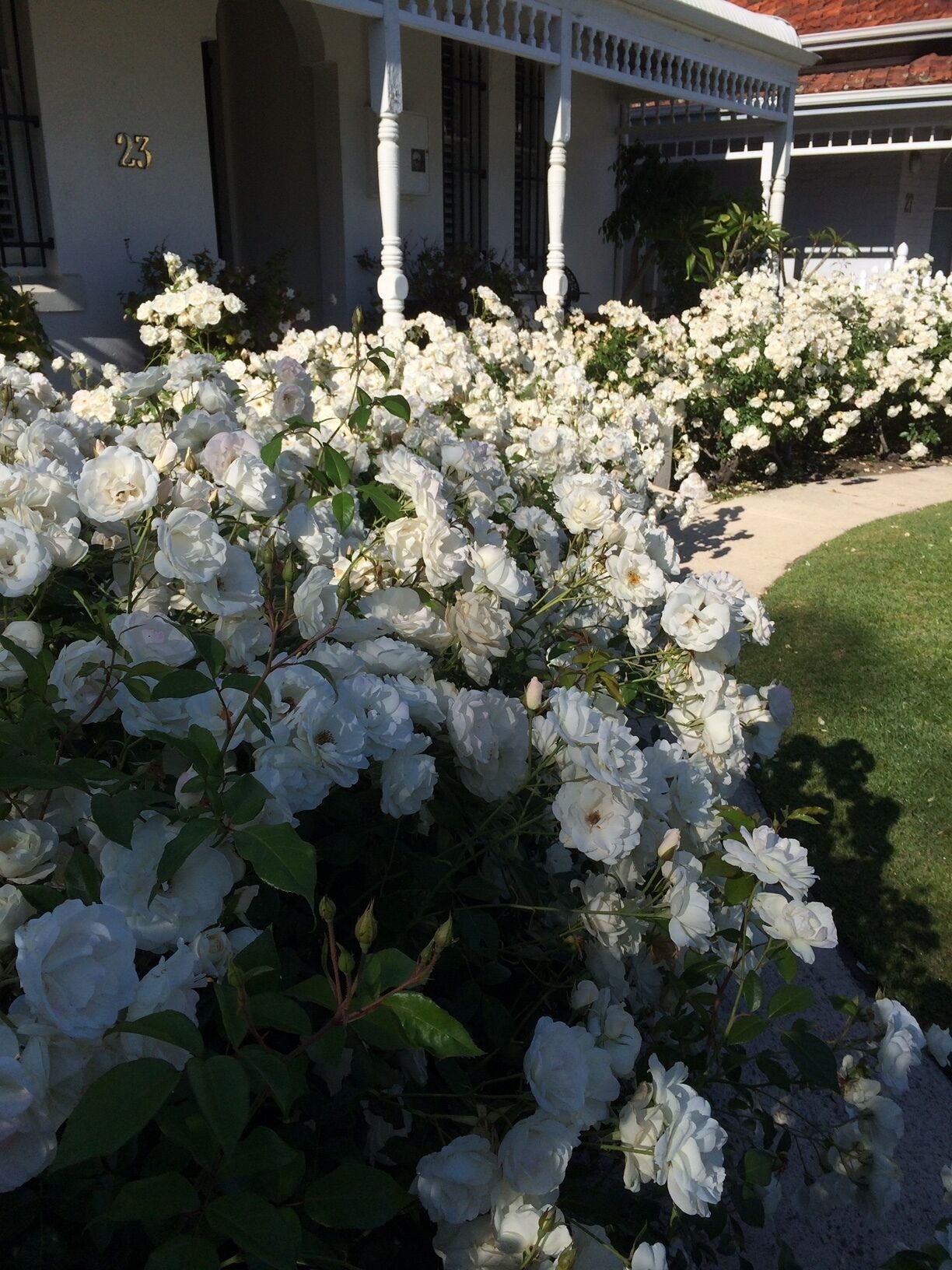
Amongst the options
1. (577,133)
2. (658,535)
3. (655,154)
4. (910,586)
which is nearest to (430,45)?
(577,133)

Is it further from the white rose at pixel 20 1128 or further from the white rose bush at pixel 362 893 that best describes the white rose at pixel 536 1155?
the white rose at pixel 20 1128

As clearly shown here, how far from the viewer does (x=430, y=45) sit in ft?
29.3

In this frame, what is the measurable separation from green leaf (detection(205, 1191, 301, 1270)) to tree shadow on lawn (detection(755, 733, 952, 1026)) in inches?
72.6

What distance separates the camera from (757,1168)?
4.21ft

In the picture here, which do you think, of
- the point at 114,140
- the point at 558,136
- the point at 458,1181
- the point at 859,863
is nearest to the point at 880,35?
the point at 558,136

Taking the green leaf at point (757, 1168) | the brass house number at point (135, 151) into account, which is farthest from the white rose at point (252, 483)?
the brass house number at point (135, 151)

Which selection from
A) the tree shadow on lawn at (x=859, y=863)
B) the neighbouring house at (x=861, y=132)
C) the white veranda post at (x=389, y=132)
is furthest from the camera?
the neighbouring house at (x=861, y=132)

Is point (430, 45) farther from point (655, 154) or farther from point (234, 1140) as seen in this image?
point (234, 1140)

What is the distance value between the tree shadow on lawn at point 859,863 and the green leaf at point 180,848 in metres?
1.76

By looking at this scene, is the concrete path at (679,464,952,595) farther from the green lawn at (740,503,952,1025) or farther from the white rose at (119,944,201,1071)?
the white rose at (119,944,201,1071)

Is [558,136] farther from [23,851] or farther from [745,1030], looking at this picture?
[23,851]

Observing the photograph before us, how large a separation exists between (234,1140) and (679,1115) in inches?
21.3

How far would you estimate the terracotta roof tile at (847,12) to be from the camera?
1352 centimetres

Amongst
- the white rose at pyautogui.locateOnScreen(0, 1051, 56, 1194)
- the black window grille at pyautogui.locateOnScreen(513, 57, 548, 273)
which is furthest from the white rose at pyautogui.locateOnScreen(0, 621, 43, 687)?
the black window grille at pyautogui.locateOnScreen(513, 57, 548, 273)
